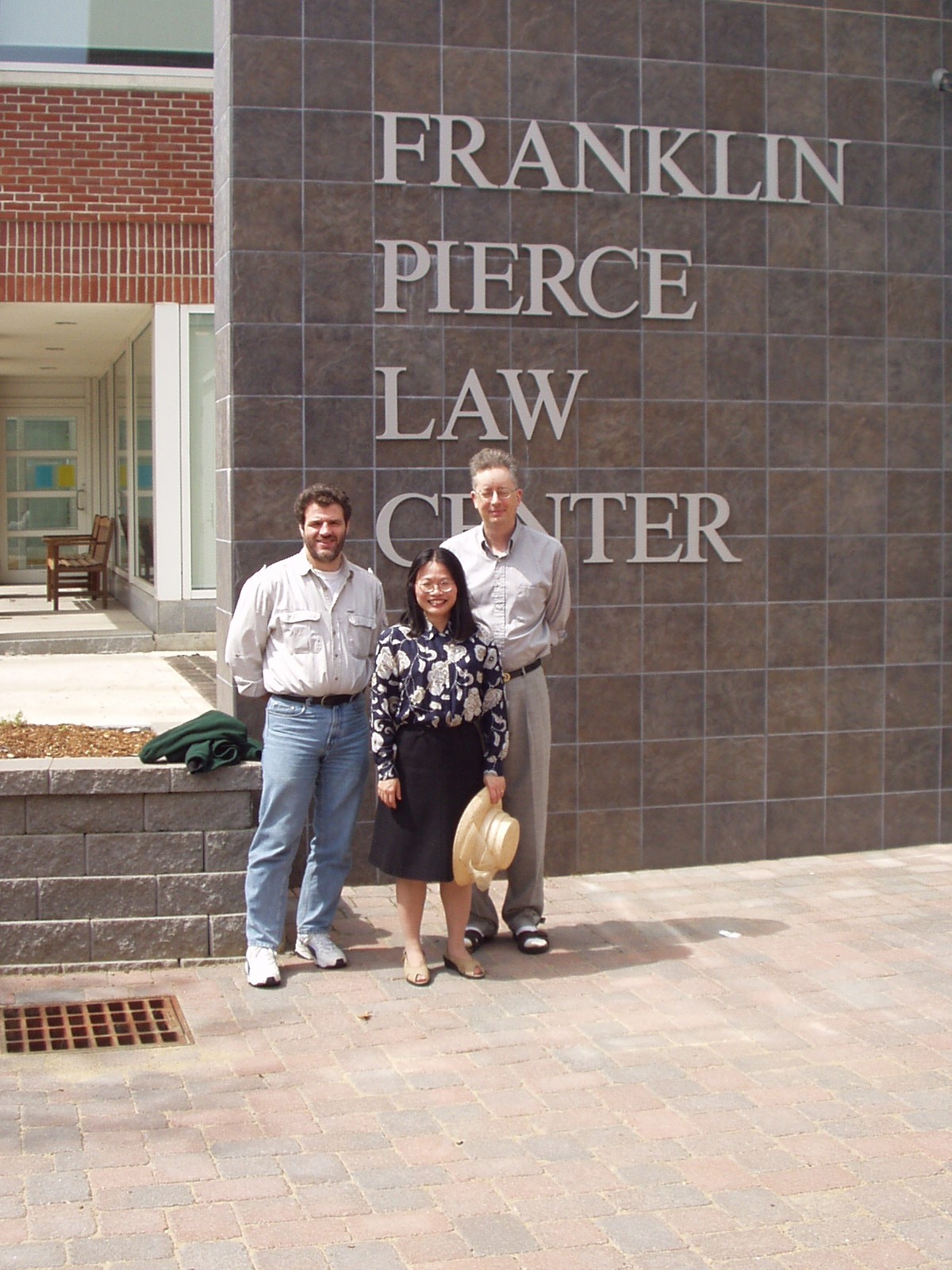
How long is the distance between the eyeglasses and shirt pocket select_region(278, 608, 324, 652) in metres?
0.77

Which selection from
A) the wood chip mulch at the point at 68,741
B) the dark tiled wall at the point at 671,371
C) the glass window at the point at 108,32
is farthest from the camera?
the glass window at the point at 108,32

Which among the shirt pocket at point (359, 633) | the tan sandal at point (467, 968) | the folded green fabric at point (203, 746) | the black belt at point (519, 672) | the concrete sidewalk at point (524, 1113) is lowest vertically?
the concrete sidewalk at point (524, 1113)

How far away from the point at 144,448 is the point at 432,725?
1013cm

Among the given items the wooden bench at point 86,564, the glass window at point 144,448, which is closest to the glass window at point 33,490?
the wooden bench at point 86,564

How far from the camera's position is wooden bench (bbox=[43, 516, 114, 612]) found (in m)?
16.2

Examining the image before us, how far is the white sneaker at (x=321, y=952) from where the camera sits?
19.2 feet

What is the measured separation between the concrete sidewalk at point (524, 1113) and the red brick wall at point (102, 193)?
857cm

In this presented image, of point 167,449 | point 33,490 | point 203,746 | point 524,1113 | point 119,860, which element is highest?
point 167,449

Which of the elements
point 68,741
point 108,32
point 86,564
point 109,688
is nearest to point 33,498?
point 86,564

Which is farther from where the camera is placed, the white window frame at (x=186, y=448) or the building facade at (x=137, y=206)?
the white window frame at (x=186, y=448)

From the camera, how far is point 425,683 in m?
5.65

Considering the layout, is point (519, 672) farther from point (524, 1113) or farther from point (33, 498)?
point (33, 498)

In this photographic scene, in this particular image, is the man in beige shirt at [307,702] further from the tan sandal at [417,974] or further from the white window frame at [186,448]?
the white window frame at [186,448]

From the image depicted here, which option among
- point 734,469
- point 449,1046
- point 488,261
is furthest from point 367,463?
point 449,1046
